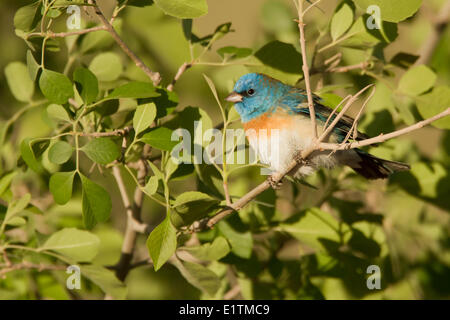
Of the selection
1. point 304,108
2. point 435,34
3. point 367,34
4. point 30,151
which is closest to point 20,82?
point 30,151

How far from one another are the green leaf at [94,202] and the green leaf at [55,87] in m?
0.32

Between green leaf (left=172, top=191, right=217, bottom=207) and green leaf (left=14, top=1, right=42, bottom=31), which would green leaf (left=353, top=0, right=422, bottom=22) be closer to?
green leaf (left=172, top=191, right=217, bottom=207)

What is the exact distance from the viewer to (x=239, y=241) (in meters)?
2.64

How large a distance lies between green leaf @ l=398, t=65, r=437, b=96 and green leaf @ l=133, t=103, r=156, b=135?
1.30 m

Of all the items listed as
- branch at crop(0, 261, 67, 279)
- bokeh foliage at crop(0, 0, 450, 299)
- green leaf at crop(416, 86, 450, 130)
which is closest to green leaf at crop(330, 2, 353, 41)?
bokeh foliage at crop(0, 0, 450, 299)

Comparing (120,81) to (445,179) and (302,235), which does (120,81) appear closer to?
(302,235)

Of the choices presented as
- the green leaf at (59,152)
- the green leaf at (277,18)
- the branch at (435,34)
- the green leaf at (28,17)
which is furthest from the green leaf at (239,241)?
the branch at (435,34)

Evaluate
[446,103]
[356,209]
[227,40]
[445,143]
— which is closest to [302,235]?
[356,209]

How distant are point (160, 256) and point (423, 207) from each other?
2.16 meters

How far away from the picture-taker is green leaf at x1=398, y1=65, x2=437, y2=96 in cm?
268

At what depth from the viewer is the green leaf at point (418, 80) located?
2.68 m

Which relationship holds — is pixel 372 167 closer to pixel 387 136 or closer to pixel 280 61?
pixel 280 61

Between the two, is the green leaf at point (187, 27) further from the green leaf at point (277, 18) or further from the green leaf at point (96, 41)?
the green leaf at point (277, 18)
